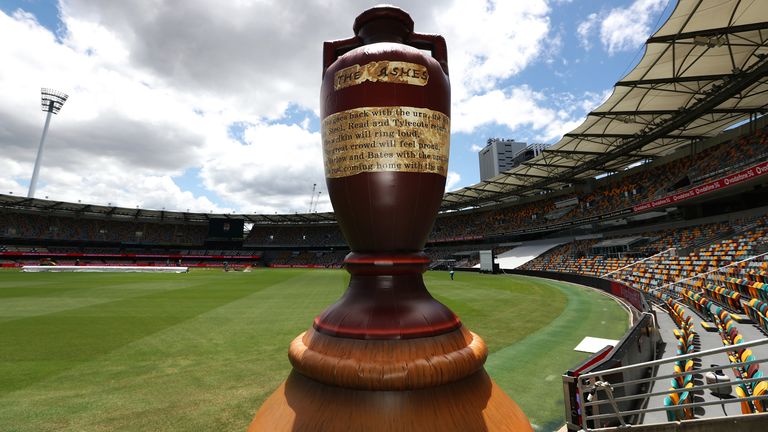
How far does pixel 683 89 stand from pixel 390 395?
85.7 ft

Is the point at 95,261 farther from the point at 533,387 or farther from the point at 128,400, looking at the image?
the point at 533,387

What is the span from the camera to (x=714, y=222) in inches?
997

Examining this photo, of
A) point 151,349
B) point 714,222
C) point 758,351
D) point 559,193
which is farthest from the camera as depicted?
point 559,193

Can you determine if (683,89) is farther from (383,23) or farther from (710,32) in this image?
(383,23)

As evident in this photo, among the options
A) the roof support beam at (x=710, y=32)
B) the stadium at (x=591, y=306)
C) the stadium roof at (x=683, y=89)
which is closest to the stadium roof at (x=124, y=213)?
the stadium at (x=591, y=306)

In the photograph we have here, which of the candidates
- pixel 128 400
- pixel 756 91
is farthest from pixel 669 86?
pixel 128 400

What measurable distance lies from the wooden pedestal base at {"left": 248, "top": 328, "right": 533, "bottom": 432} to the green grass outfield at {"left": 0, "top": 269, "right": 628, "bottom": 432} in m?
3.13

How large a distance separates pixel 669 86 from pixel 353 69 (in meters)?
24.6

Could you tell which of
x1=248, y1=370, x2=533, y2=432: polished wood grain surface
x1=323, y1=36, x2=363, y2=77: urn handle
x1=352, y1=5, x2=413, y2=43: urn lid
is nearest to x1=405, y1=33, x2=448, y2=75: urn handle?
x1=352, y1=5, x2=413, y2=43: urn lid

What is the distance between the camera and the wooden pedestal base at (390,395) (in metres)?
1.33

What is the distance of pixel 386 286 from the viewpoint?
1661 mm

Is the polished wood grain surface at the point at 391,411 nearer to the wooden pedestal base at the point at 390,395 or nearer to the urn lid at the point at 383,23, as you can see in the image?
the wooden pedestal base at the point at 390,395

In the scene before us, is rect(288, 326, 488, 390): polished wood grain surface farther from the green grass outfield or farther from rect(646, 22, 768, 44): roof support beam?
rect(646, 22, 768, 44): roof support beam

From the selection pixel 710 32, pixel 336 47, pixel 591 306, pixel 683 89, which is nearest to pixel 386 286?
pixel 336 47
